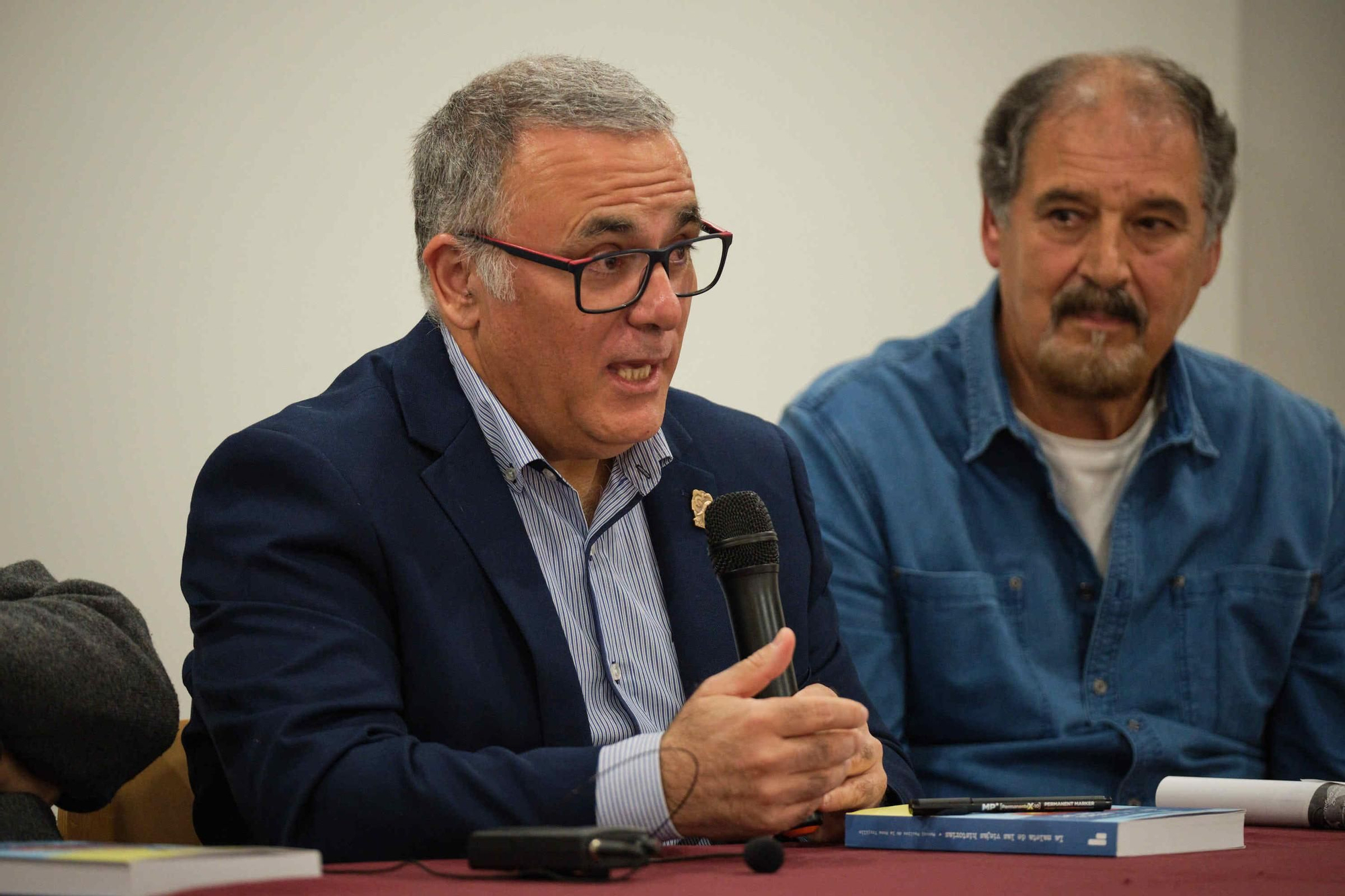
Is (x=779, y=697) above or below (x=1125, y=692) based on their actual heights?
above

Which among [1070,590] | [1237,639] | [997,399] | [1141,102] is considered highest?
[1141,102]

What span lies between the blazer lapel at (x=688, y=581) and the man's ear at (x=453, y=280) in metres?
0.35

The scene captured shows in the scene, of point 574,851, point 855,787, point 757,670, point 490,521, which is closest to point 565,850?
point 574,851

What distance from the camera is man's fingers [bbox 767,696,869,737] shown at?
55.3 inches

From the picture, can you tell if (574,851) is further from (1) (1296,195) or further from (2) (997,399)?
(1) (1296,195)

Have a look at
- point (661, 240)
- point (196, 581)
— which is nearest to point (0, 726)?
point (196, 581)

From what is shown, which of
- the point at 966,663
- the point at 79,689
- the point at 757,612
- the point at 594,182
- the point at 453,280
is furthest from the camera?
the point at 966,663

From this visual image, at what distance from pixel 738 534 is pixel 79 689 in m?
0.83

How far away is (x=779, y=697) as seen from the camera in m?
1.45

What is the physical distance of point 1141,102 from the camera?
8.87 ft

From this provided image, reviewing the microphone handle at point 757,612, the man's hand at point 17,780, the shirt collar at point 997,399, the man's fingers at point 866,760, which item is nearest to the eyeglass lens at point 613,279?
the microphone handle at point 757,612

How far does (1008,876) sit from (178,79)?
7.08 feet

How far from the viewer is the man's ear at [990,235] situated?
113 inches

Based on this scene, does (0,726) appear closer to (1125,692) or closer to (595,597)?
(595,597)
